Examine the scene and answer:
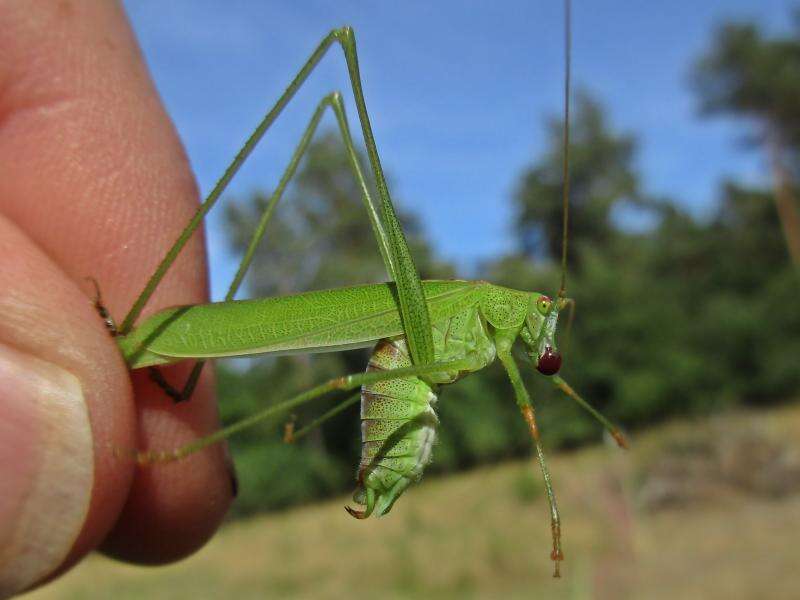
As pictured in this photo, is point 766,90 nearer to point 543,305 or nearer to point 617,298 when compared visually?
point 617,298

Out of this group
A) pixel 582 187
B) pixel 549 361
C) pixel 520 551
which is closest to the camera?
pixel 549 361

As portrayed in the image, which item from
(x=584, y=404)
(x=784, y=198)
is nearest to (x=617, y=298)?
(x=784, y=198)

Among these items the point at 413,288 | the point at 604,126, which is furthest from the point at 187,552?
the point at 604,126

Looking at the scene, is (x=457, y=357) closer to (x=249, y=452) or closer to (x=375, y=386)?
(x=375, y=386)

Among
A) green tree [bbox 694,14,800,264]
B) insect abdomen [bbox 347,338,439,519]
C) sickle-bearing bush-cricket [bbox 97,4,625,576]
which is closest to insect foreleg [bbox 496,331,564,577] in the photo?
sickle-bearing bush-cricket [bbox 97,4,625,576]

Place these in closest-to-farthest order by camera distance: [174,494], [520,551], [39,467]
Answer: [39,467] → [174,494] → [520,551]
